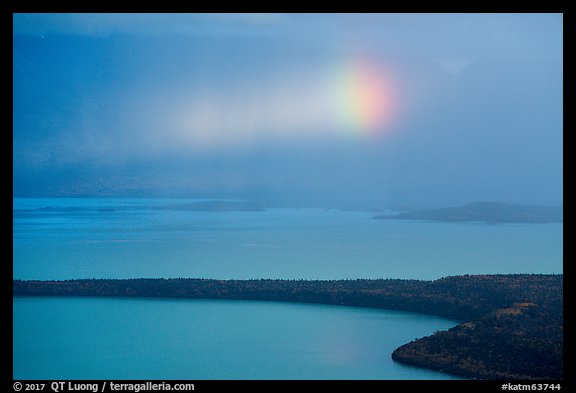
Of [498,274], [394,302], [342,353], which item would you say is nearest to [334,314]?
[394,302]
